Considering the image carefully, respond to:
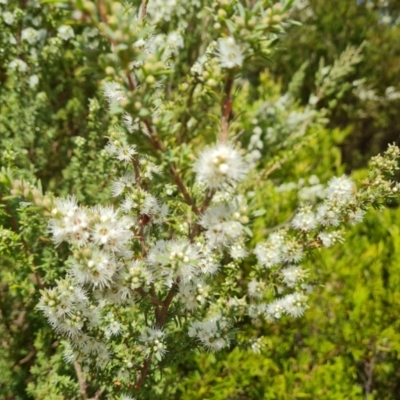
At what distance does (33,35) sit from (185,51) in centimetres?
113

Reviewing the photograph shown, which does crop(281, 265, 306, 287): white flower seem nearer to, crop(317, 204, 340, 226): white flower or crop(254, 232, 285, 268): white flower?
crop(254, 232, 285, 268): white flower

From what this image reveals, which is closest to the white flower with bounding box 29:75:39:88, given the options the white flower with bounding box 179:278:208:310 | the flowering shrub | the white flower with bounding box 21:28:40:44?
the white flower with bounding box 21:28:40:44

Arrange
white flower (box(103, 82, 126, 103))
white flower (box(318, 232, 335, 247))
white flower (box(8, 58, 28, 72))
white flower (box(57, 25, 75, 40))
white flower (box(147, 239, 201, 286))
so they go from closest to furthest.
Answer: white flower (box(147, 239, 201, 286)), white flower (box(103, 82, 126, 103)), white flower (box(318, 232, 335, 247)), white flower (box(8, 58, 28, 72)), white flower (box(57, 25, 75, 40))

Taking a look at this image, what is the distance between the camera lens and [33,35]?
95.9 inches

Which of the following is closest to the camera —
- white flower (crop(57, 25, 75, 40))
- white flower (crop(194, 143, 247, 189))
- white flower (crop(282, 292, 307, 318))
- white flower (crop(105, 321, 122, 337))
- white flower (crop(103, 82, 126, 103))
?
white flower (crop(194, 143, 247, 189))

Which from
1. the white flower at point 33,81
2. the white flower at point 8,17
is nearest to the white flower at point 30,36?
the white flower at point 8,17

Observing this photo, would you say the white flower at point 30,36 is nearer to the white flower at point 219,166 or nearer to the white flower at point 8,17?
the white flower at point 8,17

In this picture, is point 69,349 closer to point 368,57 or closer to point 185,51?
point 185,51

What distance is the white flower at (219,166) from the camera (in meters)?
0.96

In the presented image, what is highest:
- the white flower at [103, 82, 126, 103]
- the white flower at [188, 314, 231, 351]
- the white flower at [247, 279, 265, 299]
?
the white flower at [103, 82, 126, 103]

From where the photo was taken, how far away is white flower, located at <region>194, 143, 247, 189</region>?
0.96 metres

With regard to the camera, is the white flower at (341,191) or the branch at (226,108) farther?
the white flower at (341,191)

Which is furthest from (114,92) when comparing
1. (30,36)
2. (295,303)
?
(30,36)

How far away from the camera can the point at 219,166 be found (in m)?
0.96
